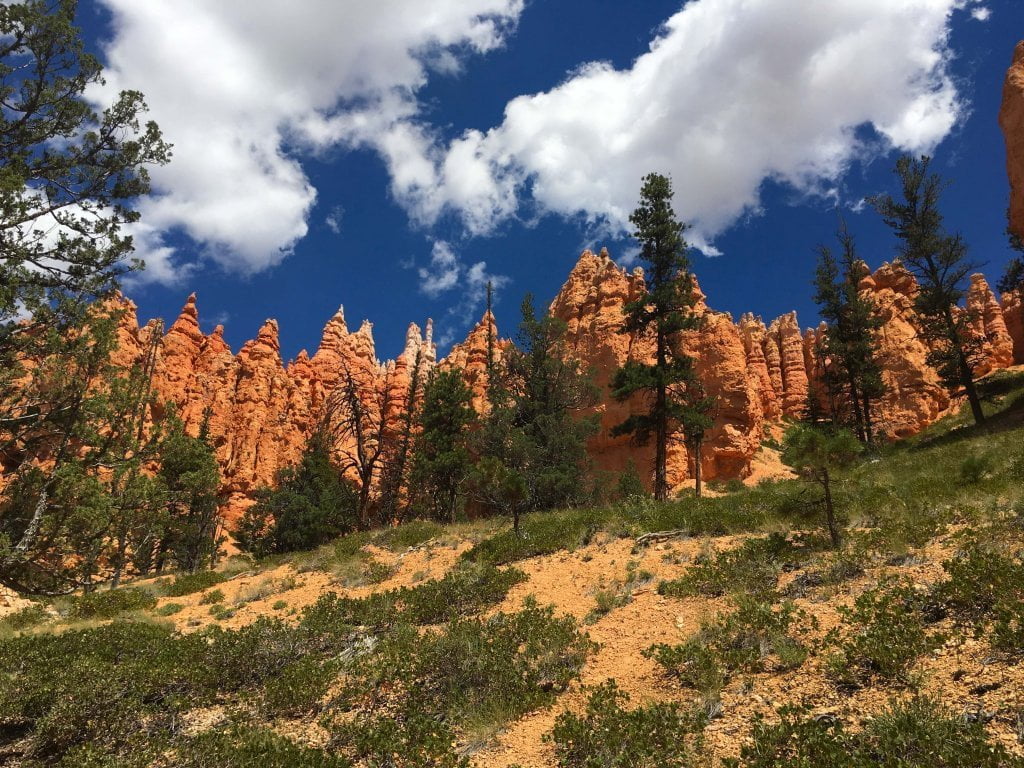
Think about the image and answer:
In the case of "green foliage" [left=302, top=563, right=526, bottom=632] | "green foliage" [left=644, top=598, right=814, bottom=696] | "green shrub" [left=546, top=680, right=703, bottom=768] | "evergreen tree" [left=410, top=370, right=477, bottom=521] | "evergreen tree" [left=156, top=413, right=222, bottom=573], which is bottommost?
"green shrub" [left=546, top=680, right=703, bottom=768]

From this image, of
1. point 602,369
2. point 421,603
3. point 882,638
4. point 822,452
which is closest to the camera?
point 882,638

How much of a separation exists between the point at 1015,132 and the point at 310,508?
45260 millimetres

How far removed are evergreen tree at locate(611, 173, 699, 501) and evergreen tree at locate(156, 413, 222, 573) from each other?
51.5 feet

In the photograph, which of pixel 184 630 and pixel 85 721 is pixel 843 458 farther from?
pixel 184 630

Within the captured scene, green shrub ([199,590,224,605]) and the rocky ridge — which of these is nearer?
green shrub ([199,590,224,605])

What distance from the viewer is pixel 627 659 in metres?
7.76

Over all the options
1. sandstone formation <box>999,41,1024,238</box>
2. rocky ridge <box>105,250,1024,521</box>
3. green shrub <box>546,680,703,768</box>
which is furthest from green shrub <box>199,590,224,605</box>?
sandstone formation <box>999,41,1024,238</box>

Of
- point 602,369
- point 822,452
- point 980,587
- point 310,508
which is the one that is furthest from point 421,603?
point 602,369

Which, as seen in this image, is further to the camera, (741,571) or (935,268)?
Result: (935,268)

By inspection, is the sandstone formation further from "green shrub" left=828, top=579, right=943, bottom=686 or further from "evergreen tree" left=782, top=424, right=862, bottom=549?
"green shrub" left=828, top=579, right=943, bottom=686

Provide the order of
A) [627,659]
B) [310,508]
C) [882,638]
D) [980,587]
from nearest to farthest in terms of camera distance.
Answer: [882,638], [980,587], [627,659], [310,508]

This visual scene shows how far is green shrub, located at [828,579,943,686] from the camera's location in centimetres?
560

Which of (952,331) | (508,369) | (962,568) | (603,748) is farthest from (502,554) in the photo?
(952,331)

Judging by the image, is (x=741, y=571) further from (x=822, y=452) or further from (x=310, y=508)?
(x=310, y=508)
